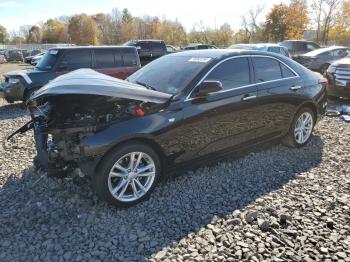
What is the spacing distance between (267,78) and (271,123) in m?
0.69

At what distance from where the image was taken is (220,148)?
4.54 metres

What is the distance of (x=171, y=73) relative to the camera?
455cm

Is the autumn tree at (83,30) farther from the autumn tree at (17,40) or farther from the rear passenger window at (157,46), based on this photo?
the rear passenger window at (157,46)

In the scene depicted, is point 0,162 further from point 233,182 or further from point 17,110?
point 17,110

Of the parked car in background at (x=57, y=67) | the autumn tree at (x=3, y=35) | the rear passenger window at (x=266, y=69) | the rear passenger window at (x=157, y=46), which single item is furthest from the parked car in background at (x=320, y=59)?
the autumn tree at (x=3, y=35)

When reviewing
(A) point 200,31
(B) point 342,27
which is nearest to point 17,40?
(A) point 200,31

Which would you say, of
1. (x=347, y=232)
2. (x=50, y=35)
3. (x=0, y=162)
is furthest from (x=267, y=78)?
(x=50, y=35)

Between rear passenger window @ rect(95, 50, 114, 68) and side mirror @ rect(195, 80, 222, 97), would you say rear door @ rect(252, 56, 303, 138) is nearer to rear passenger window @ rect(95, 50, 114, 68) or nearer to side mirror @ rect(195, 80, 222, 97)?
side mirror @ rect(195, 80, 222, 97)

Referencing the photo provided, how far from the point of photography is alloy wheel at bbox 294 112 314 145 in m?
5.59

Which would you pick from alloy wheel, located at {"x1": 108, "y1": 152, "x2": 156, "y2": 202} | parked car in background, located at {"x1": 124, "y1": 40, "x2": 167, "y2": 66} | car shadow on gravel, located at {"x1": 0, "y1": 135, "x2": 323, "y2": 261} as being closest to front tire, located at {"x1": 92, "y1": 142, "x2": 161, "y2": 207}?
alloy wheel, located at {"x1": 108, "y1": 152, "x2": 156, "y2": 202}

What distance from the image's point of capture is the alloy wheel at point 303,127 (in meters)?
5.59

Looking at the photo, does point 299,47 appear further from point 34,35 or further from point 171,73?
point 34,35

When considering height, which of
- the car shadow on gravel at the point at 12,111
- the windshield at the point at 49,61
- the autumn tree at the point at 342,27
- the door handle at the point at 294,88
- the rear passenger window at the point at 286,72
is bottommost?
the car shadow on gravel at the point at 12,111

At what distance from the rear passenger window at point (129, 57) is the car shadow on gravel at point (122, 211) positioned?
19.8ft
